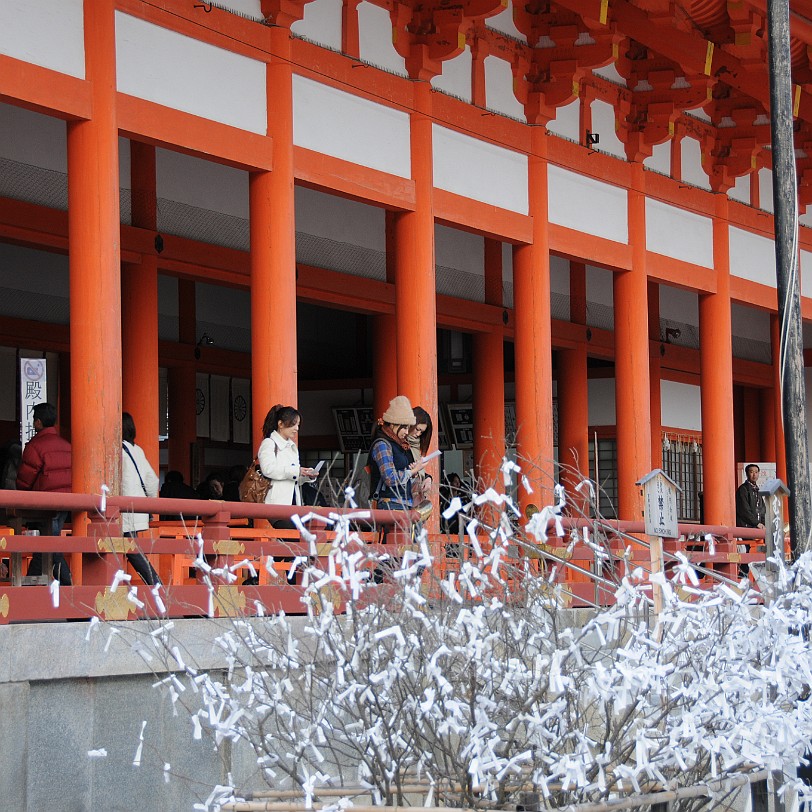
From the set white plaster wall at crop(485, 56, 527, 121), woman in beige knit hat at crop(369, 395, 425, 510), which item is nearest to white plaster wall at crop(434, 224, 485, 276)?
white plaster wall at crop(485, 56, 527, 121)

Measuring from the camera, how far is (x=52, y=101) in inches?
343

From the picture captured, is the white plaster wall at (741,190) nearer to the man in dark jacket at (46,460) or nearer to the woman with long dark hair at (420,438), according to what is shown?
the woman with long dark hair at (420,438)

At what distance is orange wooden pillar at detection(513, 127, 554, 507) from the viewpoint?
503 inches

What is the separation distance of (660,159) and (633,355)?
2.04 m

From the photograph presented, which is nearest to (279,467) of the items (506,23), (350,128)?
(350,128)

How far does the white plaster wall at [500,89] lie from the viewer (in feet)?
41.0

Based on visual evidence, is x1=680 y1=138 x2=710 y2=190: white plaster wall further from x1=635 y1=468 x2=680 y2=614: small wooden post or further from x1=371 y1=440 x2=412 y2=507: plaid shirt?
x1=635 y1=468 x2=680 y2=614: small wooden post

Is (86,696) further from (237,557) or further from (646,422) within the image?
(646,422)

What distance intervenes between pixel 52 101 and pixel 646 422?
711cm

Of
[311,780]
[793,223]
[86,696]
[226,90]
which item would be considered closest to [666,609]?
[311,780]

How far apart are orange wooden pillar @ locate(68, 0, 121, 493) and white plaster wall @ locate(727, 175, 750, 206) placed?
328 inches

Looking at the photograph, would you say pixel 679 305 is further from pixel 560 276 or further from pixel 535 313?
pixel 535 313

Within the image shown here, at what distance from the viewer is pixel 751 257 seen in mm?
15898

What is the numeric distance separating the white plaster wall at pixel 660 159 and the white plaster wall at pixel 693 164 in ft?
0.80
